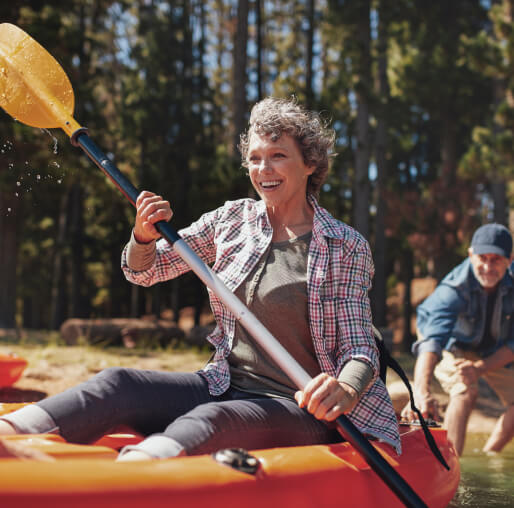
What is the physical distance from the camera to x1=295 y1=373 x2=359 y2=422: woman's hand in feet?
6.33

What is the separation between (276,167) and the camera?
2.33 m

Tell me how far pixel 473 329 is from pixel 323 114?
866 cm

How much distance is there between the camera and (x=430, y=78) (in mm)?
13836

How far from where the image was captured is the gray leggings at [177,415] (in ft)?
6.08

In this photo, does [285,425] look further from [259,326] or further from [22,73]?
[22,73]

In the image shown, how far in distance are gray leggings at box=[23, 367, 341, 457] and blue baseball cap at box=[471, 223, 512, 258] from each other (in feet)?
6.00

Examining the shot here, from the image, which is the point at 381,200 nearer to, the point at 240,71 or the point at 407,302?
the point at 240,71

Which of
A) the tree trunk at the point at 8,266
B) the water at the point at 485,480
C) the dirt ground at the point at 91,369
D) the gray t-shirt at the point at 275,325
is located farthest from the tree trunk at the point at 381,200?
the gray t-shirt at the point at 275,325

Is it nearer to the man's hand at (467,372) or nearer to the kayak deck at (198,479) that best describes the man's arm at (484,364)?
the man's hand at (467,372)

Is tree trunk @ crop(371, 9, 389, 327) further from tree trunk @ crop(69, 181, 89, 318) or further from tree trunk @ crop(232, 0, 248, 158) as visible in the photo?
tree trunk @ crop(69, 181, 89, 318)

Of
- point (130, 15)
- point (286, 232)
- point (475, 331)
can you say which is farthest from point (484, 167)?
point (130, 15)

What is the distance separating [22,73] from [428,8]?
1272 cm

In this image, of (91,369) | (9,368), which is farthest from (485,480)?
(91,369)

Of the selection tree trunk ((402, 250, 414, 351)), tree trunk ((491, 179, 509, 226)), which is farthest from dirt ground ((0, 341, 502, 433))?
tree trunk ((402, 250, 414, 351))
